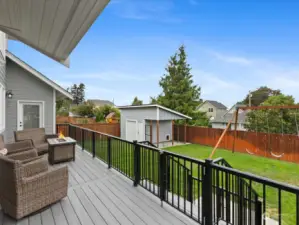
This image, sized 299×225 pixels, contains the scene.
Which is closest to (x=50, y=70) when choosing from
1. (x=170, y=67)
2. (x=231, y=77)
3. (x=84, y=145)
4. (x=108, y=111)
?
(x=108, y=111)

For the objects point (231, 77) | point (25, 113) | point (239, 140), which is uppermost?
point (231, 77)

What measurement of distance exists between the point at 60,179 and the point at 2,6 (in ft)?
8.21

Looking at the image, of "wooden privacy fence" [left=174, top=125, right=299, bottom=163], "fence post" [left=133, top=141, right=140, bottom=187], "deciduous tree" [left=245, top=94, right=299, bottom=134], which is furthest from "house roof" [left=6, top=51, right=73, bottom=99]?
"deciduous tree" [left=245, top=94, right=299, bottom=134]

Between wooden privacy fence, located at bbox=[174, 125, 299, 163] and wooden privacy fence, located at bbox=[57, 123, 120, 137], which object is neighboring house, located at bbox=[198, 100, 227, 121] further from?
wooden privacy fence, located at bbox=[57, 123, 120, 137]

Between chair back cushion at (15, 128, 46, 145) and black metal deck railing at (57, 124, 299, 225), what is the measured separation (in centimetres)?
147

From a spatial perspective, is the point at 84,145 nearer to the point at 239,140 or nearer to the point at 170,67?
the point at 239,140

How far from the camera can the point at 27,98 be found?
7.81 meters

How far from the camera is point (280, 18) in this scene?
11781 millimetres

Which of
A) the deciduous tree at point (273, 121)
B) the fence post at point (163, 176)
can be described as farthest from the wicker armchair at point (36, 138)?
the deciduous tree at point (273, 121)

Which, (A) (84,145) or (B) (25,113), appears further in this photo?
(B) (25,113)

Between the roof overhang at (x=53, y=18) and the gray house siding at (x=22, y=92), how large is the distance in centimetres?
429

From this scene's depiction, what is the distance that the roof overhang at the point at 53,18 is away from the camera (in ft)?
7.36

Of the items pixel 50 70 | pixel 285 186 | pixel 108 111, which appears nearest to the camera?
pixel 285 186

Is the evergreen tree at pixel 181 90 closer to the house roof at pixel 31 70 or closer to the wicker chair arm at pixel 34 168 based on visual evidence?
the house roof at pixel 31 70
